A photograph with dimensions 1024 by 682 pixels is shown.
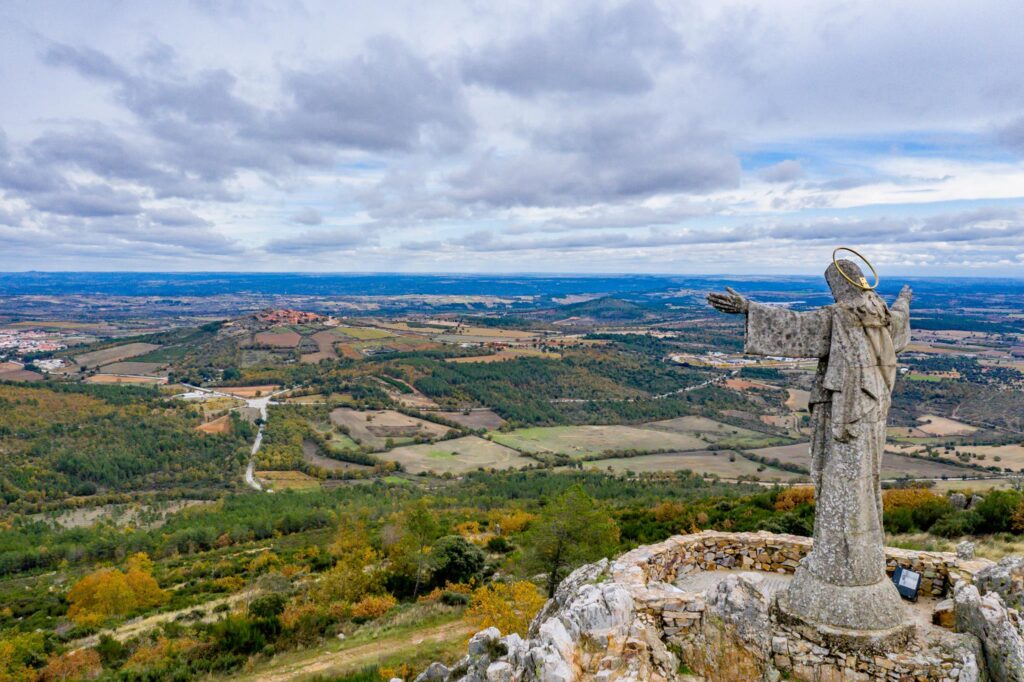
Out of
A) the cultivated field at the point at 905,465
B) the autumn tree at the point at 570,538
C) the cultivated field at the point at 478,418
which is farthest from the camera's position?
the cultivated field at the point at 478,418

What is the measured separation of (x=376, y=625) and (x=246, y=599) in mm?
9905

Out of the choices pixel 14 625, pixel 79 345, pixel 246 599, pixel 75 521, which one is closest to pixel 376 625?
pixel 246 599

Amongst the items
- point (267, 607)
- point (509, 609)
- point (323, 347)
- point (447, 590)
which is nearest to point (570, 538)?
point (509, 609)

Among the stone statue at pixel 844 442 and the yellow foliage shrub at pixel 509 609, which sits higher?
the stone statue at pixel 844 442

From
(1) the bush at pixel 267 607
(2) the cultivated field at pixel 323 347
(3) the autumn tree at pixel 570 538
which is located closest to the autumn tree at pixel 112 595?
(1) the bush at pixel 267 607

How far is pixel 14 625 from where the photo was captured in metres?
30.4

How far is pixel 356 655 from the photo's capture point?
18.6m

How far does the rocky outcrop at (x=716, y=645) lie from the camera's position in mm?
8609

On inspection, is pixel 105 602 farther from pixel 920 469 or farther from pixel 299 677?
pixel 920 469

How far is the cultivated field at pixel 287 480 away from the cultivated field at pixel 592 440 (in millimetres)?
30611

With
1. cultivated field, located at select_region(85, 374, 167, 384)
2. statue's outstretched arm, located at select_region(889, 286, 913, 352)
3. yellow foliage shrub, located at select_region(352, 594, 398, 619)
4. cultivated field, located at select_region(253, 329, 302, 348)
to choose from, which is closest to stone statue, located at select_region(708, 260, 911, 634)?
statue's outstretched arm, located at select_region(889, 286, 913, 352)

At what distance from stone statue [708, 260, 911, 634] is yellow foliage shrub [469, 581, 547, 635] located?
7.96m

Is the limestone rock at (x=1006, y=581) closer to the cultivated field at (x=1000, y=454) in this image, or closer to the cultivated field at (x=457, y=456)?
the cultivated field at (x=457, y=456)

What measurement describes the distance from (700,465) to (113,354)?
557ft
